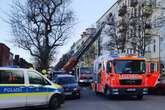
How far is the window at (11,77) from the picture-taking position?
16.6 m

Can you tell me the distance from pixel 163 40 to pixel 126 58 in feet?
121

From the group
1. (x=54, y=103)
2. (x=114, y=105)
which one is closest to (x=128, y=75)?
(x=114, y=105)

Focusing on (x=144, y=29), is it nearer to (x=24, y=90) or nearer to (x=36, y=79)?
(x=36, y=79)

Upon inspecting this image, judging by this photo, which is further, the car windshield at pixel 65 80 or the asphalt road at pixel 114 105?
the car windshield at pixel 65 80

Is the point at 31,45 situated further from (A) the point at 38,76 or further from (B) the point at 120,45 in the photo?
(A) the point at 38,76

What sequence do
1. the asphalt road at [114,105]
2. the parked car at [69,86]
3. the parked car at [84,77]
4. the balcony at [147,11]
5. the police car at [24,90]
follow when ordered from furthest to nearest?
1. the balcony at [147,11]
2. the parked car at [84,77]
3. the parked car at [69,86]
4. the asphalt road at [114,105]
5. the police car at [24,90]

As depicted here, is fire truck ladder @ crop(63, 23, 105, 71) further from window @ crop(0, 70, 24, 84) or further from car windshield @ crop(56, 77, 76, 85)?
window @ crop(0, 70, 24, 84)

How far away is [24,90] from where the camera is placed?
17031 millimetres

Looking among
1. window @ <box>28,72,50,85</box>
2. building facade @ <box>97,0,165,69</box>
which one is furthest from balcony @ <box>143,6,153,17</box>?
window @ <box>28,72,50,85</box>

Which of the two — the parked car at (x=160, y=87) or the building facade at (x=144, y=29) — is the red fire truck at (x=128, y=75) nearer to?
the parked car at (x=160, y=87)

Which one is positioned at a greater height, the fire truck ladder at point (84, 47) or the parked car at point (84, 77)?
the fire truck ladder at point (84, 47)

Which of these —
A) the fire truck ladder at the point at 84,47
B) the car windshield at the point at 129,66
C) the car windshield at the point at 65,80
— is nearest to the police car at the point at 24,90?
the car windshield at the point at 129,66

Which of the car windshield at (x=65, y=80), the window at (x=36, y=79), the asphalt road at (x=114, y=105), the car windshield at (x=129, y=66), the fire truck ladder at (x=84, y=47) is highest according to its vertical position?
the fire truck ladder at (x=84, y=47)

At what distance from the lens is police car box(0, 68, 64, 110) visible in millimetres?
16470
